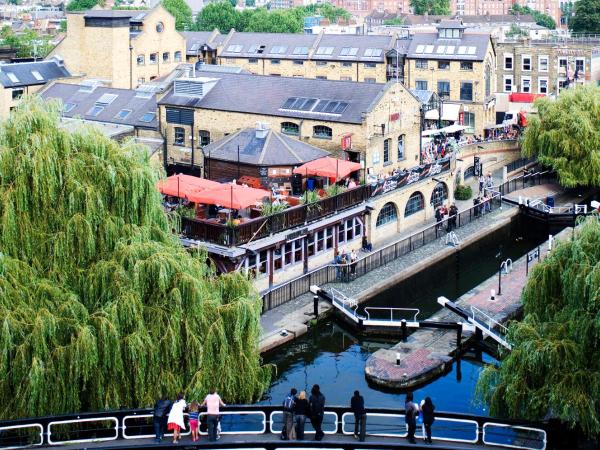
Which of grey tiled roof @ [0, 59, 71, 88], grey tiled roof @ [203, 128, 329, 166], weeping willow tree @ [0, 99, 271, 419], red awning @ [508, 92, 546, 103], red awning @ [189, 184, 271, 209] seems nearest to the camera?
weeping willow tree @ [0, 99, 271, 419]

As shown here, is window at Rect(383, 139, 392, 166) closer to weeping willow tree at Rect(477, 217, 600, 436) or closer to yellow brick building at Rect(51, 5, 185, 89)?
weeping willow tree at Rect(477, 217, 600, 436)

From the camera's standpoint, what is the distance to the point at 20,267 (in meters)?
26.1

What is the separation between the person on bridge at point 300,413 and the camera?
25969mm

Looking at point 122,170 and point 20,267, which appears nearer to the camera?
point 20,267

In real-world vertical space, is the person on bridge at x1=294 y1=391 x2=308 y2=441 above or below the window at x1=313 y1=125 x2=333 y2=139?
below

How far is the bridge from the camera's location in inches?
990

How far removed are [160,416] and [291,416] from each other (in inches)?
138

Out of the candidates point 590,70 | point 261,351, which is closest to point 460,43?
point 590,70

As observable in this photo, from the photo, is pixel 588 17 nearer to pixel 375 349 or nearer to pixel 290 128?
pixel 290 128

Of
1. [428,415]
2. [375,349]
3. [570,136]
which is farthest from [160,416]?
[570,136]

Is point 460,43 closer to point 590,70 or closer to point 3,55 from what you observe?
point 590,70

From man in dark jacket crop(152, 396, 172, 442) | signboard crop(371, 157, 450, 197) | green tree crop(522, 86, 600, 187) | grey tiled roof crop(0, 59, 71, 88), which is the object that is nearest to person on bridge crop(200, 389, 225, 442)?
man in dark jacket crop(152, 396, 172, 442)

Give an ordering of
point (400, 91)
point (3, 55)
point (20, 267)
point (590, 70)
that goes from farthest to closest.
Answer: point (3, 55) → point (590, 70) → point (400, 91) → point (20, 267)

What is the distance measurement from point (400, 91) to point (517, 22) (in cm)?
13614
